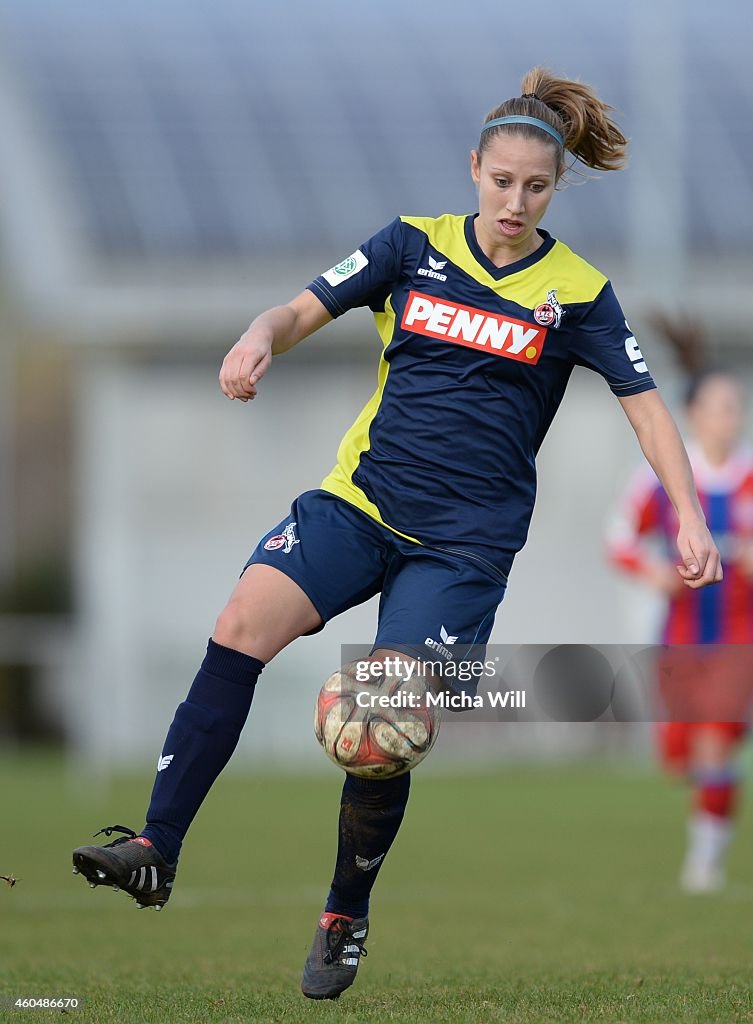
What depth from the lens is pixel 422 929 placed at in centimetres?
723

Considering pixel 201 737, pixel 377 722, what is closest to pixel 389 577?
pixel 377 722

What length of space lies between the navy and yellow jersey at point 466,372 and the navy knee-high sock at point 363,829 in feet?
2.24

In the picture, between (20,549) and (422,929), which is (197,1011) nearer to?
(422,929)

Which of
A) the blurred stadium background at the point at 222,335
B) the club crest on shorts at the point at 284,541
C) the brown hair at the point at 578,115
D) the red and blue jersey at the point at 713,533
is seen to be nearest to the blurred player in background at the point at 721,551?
the red and blue jersey at the point at 713,533

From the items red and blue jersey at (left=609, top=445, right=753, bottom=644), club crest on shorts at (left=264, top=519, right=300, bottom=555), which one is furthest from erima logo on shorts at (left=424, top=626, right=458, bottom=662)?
red and blue jersey at (left=609, top=445, right=753, bottom=644)

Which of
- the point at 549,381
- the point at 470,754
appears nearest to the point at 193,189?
the point at 470,754

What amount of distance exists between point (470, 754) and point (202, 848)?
384 inches

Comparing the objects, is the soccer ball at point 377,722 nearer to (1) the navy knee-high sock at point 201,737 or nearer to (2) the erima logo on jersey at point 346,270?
(1) the navy knee-high sock at point 201,737

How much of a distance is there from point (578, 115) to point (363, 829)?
2.10 m

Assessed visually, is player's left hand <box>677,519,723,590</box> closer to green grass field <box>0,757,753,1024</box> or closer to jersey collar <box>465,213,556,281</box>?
jersey collar <box>465,213,556,281</box>

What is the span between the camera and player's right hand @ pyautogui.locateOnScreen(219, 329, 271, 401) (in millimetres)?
4508

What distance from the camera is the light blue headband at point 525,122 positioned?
4945 mm

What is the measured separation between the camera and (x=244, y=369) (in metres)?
4.51

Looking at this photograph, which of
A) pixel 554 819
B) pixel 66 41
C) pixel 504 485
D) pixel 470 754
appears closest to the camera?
pixel 504 485
